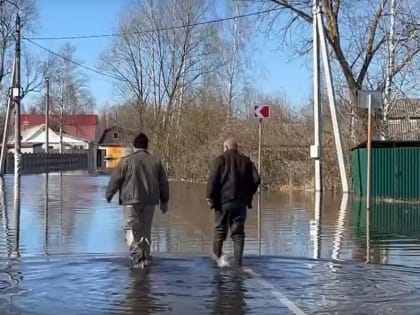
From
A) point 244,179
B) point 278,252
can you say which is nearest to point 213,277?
point 244,179

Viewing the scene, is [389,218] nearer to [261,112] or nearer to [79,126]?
[261,112]

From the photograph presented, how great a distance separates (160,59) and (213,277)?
43200 mm

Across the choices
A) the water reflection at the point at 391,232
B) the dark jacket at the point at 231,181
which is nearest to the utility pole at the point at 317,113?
the water reflection at the point at 391,232

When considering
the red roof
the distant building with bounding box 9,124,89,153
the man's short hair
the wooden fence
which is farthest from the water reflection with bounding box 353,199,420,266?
the distant building with bounding box 9,124,89,153

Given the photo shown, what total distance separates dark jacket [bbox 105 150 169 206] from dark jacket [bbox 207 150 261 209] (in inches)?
28.6

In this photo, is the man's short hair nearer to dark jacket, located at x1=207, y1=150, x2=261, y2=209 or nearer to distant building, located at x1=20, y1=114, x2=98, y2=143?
dark jacket, located at x1=207, y1=150, x2=261, y2=209

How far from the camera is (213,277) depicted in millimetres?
10531

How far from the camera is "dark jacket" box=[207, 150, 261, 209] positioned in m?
11.5

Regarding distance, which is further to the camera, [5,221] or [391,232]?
[5,221]

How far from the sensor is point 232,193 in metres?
11.5

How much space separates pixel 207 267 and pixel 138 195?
1.34m

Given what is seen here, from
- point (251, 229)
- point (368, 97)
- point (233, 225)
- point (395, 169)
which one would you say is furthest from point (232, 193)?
point (395, 169)

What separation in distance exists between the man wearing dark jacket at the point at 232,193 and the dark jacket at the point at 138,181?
2.39ft

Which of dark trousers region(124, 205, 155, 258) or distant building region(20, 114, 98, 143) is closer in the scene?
dark trousers region(124, 205, 155, 258)
